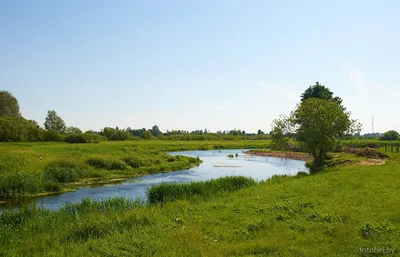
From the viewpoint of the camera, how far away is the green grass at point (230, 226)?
9.64 m

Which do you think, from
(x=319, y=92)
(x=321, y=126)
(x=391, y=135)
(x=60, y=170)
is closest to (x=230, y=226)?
(x=321, y=126)

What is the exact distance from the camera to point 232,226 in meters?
12.1

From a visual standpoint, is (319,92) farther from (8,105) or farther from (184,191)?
(8,105)

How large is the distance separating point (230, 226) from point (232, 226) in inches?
3.3

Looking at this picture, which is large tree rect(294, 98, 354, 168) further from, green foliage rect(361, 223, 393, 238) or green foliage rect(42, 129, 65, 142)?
green foliage rect(42, 129, 65, 142)

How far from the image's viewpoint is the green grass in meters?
9.64

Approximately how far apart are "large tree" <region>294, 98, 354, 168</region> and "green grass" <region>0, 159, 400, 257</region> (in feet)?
40.4

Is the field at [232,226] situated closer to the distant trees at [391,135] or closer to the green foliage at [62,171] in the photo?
the green foliage at [62,171]

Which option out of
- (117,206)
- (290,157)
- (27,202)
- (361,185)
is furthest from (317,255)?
(290,157)

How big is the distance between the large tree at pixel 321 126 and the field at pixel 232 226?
38.6ft

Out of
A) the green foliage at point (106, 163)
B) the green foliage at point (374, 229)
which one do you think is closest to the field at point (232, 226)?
the green foliage at point (374, 229)

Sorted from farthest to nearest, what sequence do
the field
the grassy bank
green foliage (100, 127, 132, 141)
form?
green foliage (100, 127, 132, 141)
the grassy bank
the field

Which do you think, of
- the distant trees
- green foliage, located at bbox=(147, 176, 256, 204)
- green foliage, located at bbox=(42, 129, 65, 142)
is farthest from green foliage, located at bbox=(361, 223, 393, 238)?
the distant trees

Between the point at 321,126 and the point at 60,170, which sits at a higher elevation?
the point at 321,126
